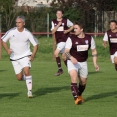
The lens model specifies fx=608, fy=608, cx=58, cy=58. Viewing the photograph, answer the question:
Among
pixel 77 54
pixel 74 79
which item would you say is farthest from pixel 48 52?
pixel 74 79

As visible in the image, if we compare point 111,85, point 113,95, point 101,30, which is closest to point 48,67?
point 111,85

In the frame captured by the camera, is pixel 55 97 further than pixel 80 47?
Yes

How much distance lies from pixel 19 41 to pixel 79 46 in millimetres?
1722

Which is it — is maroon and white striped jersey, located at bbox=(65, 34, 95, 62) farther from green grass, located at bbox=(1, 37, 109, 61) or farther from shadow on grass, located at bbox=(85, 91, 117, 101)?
green grass, located at bbox=(1, 37, 109, 61)

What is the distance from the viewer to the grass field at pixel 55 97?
11.9 metres

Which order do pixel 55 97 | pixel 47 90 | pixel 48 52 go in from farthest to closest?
1. pixel 48 52
2. pixel 47 90
3. pixel 55 97

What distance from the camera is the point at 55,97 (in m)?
14.4

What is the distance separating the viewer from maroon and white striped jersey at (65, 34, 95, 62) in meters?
13.2

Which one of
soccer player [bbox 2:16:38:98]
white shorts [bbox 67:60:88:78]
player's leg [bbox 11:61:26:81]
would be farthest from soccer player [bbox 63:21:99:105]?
player's leg [bbox 11:61:26:81]

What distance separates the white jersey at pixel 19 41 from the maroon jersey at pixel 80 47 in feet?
4.18

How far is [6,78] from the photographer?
1936 cm

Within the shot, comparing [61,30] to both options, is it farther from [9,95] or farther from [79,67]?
[79,67]

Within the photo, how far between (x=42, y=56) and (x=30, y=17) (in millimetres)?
6286

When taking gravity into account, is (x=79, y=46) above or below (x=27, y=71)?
above
